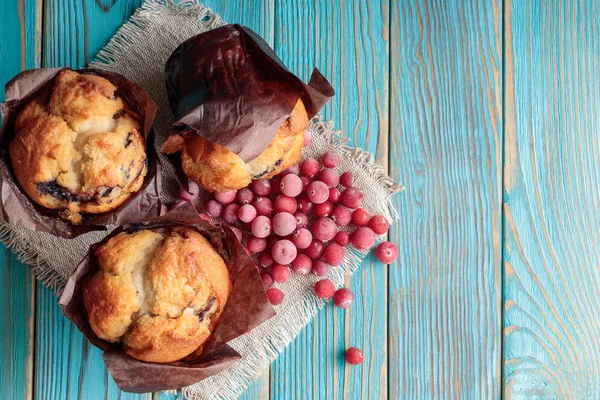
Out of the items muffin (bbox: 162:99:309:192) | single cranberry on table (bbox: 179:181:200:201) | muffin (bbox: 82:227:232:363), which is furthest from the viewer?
single cranberry on table (bbox: 179:181:200:201)

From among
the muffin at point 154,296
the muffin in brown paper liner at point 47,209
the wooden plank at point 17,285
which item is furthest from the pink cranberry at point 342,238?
the wooden plank at point 17,285

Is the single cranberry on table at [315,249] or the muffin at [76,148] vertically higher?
the muffin at [76,148]

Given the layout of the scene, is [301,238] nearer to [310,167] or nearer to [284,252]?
[284,252]

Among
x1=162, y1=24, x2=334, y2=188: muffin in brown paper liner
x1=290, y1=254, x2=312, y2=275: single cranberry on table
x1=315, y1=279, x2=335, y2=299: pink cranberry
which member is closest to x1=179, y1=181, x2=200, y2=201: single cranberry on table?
x1=162, y1=24, x2=334, y2=188: muffin in brown paper liner

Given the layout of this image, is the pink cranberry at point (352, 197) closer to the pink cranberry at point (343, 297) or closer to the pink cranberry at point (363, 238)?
the pink cranberry at point (363, 238)

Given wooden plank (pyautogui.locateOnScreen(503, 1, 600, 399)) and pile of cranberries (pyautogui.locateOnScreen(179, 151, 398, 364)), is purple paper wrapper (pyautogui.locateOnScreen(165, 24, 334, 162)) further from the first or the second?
wooden plank (pyautogui.locateOnScreen(503, 1, 600, 399))

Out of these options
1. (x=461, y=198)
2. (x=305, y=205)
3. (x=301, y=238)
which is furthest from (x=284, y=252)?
(x=461, y=198)
